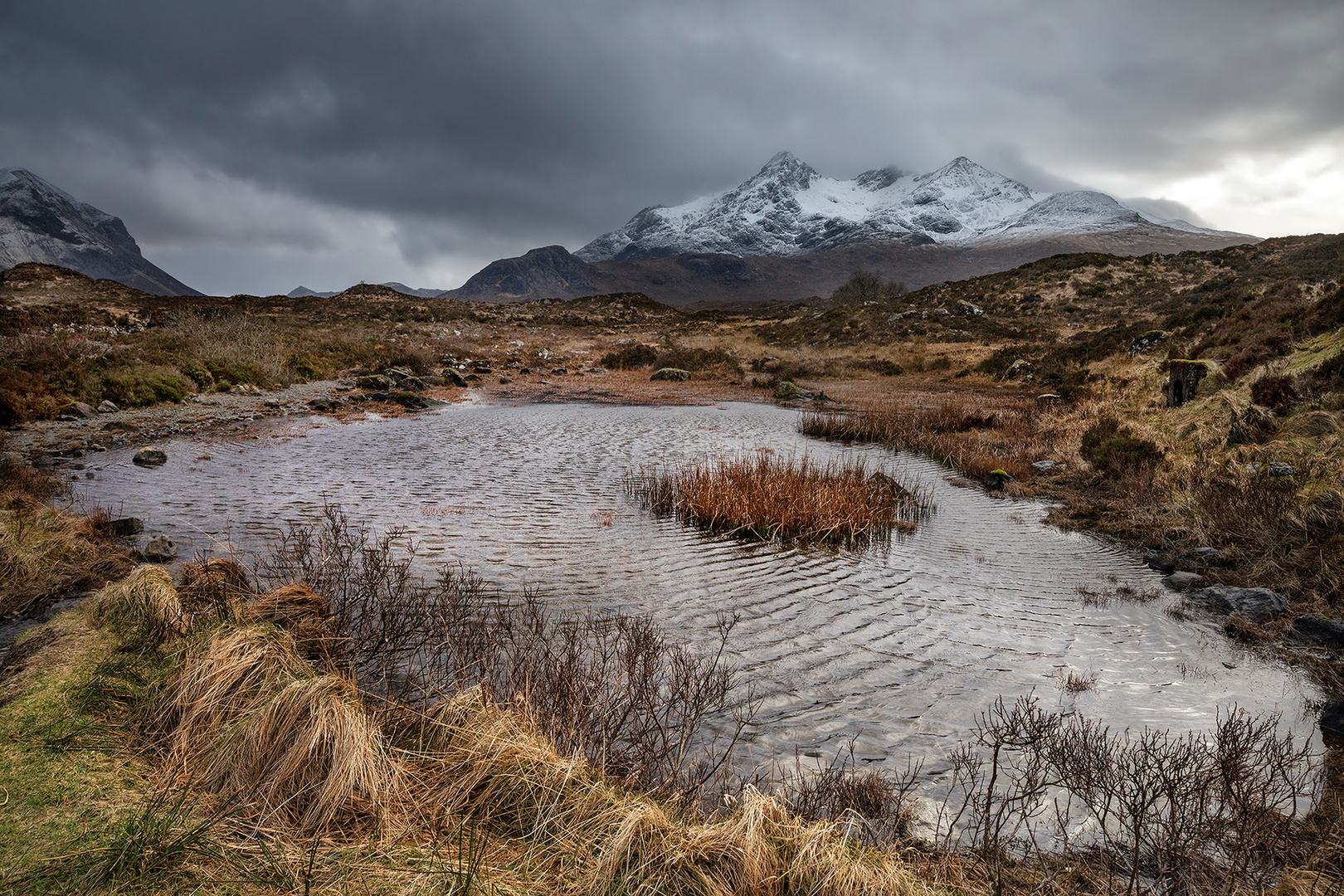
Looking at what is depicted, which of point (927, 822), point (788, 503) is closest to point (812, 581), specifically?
point (788, 503)

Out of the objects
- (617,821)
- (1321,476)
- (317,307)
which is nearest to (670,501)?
(617,821)

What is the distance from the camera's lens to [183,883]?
7.09 feet

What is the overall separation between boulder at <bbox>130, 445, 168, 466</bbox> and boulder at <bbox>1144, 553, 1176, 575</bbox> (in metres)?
16.1

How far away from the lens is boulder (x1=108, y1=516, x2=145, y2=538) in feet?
22.5

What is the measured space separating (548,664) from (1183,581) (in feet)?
24.3

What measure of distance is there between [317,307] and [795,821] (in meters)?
65.8

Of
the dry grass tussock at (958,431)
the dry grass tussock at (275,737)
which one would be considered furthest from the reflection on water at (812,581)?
the dry grass tussock at (275,737)

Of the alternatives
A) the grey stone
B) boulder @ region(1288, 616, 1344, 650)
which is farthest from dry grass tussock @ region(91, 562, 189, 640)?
the grey stone

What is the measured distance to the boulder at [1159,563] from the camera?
24.0 ft

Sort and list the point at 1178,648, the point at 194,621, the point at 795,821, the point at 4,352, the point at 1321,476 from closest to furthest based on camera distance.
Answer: the point at 795,821, the point at 194,621, the point at 1178,648, the point at 1321,476, the point at 4,352

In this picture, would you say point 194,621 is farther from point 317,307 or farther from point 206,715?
point 317,307

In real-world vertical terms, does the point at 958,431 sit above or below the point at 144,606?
above

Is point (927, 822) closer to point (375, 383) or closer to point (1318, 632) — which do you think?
point (1318, 632)

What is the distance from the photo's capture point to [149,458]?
35.6 ft
